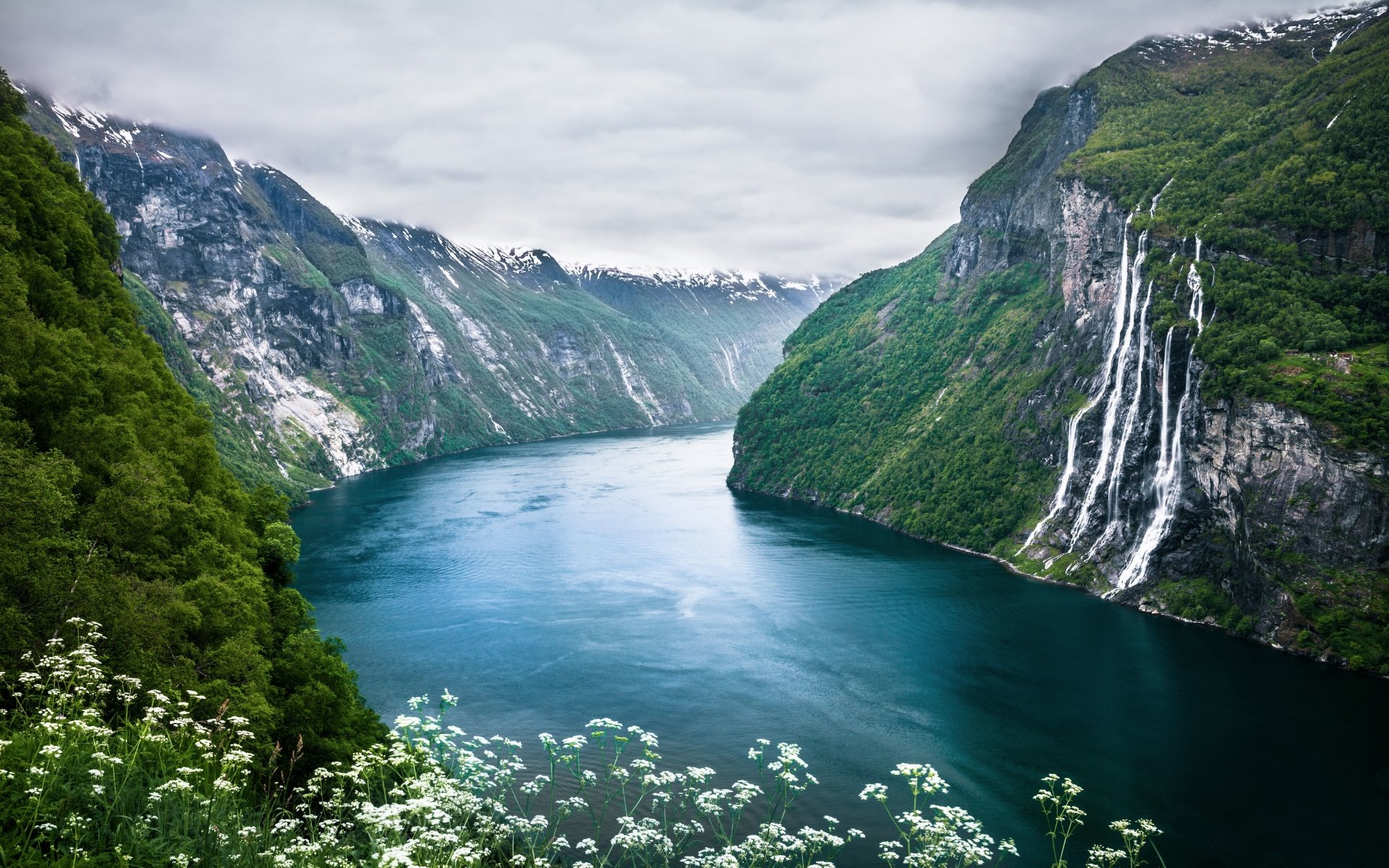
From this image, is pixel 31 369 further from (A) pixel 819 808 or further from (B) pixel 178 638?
(A) pixel 819 808

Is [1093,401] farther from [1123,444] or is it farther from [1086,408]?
[1123,444]

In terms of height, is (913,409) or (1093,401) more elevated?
(1093,401)

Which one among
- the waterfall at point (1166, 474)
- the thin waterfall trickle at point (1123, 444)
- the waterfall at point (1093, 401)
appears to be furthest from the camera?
the waterfall at point (1093, 401)

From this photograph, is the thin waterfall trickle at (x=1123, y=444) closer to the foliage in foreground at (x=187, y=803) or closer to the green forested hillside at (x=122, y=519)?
the green forested hillside at (x=122, y=519)

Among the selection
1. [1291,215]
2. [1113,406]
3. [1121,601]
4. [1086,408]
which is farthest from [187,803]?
[1291,215]

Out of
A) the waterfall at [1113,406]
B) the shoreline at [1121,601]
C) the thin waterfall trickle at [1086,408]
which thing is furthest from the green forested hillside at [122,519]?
the thin waterfall trickle at [1086,408]

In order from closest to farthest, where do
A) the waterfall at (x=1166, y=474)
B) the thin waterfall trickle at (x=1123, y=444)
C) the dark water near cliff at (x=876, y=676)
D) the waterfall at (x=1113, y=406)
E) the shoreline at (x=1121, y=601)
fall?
the dark water near cliff at (x=876, y=676) → the shoreline at (x=1121, y=601) → the waterfall at (x=1166, y=474) → the thin waterfall trickle at (x=1123, y=444) → the waterfall at (x=1113, y=406)
